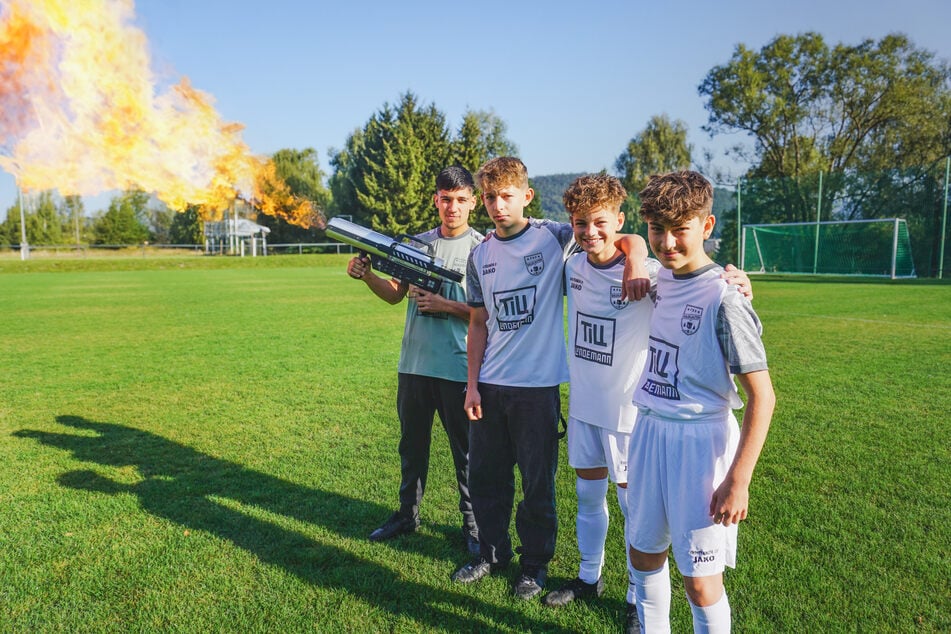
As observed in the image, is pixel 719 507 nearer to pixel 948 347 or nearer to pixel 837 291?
pixel 948 347

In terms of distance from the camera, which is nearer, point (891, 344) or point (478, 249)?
point (478, 249)

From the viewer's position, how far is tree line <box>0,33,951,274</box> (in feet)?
100

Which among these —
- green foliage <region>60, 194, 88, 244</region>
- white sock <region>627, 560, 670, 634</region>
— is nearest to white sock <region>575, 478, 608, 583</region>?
white sock <region>627, 560, 670, 634</region>

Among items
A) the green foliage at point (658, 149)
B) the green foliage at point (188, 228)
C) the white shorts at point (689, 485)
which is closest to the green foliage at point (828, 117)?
the green foliage at point (658, 149)

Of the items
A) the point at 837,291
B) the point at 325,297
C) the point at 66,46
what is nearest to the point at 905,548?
the point at 325,297

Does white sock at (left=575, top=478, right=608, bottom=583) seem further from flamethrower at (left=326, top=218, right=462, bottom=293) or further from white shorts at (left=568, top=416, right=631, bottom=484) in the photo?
flamethrower at (left=326, top=218, right=462, bottom=293)

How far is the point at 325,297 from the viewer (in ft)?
65.9

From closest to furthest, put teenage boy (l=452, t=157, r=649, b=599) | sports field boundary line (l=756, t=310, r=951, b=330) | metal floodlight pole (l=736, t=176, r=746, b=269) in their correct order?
teenage boy (l=452, t=157, r=649, b=599) → sports field boundary line (l=756, t=310, r=951, b=330) → metal floodlight pole (l=736, t=176, r=746, b=269)

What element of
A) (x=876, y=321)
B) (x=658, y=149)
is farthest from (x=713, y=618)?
(x=658, y=149)

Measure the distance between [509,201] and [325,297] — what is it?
1785 cm

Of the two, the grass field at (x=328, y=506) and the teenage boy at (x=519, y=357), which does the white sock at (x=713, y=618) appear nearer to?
the grass field at (x=328, y=506)

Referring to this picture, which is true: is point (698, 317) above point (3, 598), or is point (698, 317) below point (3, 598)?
above

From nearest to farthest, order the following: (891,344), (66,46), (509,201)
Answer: (509,201) < (891,344) < (66,46)

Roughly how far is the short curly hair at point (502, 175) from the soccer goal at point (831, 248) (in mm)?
29154
